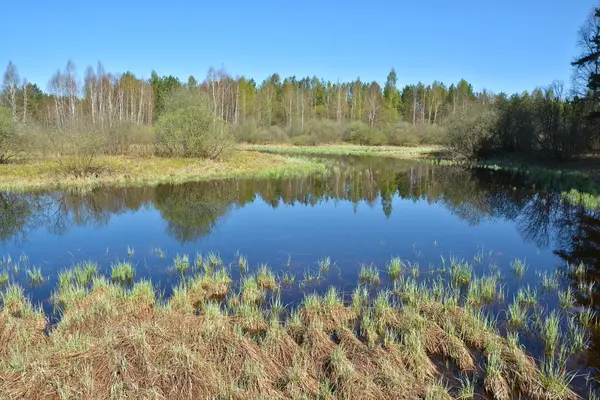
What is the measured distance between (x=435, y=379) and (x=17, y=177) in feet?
85.8

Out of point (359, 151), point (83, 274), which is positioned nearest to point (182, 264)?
point (83, 274)

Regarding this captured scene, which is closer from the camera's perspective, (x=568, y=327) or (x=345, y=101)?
(x=568, y=327)

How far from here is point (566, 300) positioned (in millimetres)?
7930

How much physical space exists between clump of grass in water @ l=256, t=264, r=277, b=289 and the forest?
63.7 feet

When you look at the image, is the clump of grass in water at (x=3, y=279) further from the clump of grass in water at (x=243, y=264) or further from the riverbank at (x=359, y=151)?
the riverbank at (x=359, y=151)

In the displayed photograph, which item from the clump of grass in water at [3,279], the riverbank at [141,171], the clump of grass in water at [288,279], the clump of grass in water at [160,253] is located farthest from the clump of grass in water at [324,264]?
the riverbank at [141,171]

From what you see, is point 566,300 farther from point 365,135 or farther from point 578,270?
point 365,135

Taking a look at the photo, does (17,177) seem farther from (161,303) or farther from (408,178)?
(408,178)

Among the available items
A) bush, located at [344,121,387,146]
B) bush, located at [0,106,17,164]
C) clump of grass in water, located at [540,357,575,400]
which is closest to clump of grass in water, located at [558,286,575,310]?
→ clump of grass in water, located at [540,357,575,400]

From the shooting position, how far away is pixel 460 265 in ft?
33.0

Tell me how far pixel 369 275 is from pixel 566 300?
12.8 ft

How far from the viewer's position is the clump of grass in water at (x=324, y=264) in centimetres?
1018

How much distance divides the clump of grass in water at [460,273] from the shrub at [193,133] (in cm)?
2609

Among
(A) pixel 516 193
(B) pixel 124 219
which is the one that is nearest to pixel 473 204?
(A) pixel 516 193
